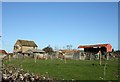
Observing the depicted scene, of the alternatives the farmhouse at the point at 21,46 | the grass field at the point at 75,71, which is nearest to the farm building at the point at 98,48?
the farmhouse at the point at 21,46

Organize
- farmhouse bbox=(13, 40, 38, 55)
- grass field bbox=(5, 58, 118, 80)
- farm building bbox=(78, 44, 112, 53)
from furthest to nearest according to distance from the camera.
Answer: farmhouse bbox=(13, 40, 38, 55) < farm building bbox=(78, 44, 112, 53) < grass field bbox=(5, 58, 118, 80)

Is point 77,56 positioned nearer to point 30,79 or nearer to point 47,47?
point 30,79

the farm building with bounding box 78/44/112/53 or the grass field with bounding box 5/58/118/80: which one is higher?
the farm building with bounding box 78/44/112/53

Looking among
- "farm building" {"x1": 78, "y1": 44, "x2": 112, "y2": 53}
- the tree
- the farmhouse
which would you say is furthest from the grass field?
the tree

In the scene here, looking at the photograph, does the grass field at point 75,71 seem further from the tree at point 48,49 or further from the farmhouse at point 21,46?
the tree at point 48,49

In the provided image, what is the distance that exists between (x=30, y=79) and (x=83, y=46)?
208 ft

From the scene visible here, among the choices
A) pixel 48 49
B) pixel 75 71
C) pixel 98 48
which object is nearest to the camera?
pixel 75 71

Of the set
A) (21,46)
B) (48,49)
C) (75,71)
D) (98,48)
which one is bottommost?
(75,71)

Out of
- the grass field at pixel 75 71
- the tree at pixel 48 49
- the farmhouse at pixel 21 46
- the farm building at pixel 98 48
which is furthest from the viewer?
the tree at pixel 48 49

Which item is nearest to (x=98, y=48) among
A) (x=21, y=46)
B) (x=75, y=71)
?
(x=21, y=46)

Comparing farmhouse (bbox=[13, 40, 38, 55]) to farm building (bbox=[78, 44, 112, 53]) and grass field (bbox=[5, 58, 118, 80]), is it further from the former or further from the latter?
grass field (bbox=[5, 58, 118, 80])

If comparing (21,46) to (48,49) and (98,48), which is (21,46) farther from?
(98,48)

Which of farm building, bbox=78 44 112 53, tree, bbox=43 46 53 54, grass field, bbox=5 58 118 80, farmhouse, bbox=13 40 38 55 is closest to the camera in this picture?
grass field, bbox=5 58 118 80

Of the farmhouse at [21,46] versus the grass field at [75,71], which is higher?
the farmhouse at [21,46]
